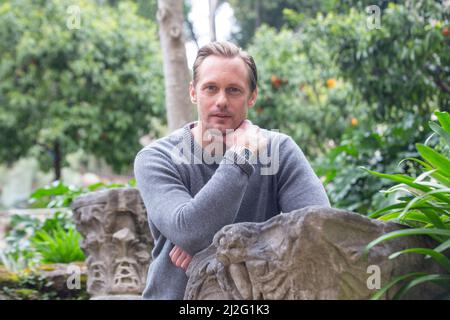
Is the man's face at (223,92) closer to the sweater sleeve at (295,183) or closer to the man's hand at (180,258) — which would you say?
the sweater sleeve at (295,183)

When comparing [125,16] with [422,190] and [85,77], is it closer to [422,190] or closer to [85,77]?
[85,77]

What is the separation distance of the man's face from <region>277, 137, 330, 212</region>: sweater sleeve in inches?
9.8

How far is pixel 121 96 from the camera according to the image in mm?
13578

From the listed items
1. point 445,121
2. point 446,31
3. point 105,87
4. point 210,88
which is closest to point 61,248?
point 446,31

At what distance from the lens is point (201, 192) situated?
7.10 ft

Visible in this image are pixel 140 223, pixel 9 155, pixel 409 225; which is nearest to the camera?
pixel 409 225

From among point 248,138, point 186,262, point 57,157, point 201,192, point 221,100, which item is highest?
point 221,100

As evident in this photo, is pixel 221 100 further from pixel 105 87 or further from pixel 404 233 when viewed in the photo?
pixel 105 87

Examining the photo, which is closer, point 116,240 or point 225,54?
point 225,54

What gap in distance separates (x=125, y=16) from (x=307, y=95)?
4509mm

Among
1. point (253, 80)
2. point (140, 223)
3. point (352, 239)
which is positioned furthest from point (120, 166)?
point (352, 239)

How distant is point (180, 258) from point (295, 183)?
22.2 inches

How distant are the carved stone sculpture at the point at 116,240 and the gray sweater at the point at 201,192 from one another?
2.87 meters
